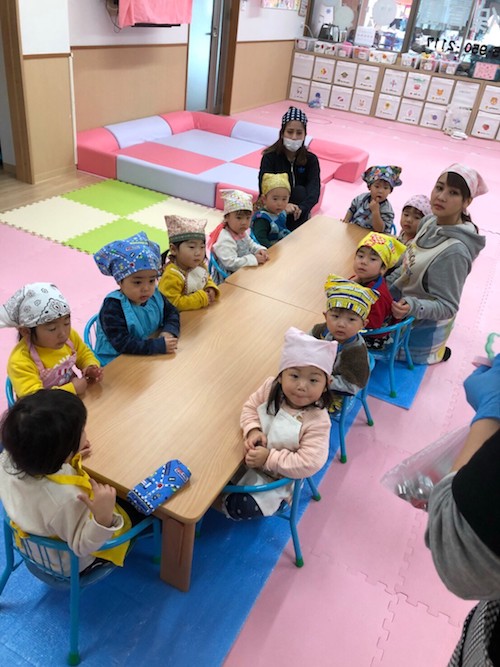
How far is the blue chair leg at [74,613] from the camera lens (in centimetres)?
146

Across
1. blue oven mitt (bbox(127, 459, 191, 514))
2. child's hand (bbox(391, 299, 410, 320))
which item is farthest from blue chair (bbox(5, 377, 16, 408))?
child's hand (bbox(391, 299, 410, 320))

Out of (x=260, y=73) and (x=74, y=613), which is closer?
(x=74, y=613)

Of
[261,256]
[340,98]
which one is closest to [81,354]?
[261,256]

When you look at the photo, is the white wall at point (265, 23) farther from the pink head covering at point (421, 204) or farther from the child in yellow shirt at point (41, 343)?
the child in yellow shirt at point (41, 343)

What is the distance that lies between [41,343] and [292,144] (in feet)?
8.03

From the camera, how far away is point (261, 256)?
9.73 feet

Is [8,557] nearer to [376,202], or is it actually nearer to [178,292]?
[178,292]

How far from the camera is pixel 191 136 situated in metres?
6.89

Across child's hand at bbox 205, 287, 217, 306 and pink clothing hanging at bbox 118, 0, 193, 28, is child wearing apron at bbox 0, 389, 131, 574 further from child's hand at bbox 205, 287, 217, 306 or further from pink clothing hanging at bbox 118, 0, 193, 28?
pink clothing hanging at bbox 118, 0, 193, 28

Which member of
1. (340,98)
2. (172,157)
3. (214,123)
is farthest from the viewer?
(340,98)

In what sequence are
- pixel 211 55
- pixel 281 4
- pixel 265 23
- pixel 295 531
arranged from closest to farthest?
pixel 295 531 < pixel 211 55 < pixel 265 23 < pixel 281 4

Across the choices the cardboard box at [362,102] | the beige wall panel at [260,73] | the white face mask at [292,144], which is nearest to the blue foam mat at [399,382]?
the white face mask at [292,144]

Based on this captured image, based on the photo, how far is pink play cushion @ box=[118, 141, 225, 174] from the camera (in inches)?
222

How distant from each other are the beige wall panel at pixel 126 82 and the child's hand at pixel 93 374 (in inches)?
191
